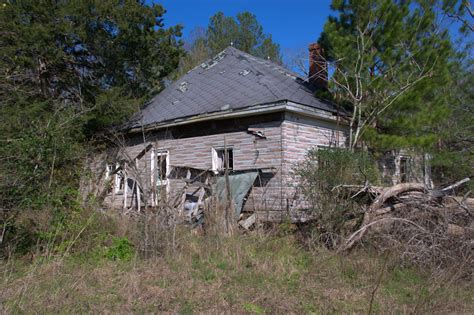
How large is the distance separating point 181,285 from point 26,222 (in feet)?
10.9

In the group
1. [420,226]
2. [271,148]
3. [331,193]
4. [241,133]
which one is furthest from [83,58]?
[420,226]

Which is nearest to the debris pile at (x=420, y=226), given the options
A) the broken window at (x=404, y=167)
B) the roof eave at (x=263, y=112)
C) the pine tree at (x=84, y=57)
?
the roof eave at (x=263, y=112)

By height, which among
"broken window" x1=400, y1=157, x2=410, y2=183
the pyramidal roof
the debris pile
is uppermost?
the pyramidal roof

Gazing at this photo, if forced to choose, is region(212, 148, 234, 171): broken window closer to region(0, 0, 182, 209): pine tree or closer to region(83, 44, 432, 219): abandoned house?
region(83, 44, 432, 219): abandoned house

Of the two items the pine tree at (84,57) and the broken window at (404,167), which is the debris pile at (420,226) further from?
A: the broken window at (404,167)

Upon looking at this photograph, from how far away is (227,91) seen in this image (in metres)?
12.1

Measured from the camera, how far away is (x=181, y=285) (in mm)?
5348

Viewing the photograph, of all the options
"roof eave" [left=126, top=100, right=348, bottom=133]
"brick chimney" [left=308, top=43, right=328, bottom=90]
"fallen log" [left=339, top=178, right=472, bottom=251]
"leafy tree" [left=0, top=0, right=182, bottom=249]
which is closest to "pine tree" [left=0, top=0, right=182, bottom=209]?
"leafy tree" [left=0, top=0, right=182, bottom=249]

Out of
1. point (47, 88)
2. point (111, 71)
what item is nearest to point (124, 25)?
point (111, 71)

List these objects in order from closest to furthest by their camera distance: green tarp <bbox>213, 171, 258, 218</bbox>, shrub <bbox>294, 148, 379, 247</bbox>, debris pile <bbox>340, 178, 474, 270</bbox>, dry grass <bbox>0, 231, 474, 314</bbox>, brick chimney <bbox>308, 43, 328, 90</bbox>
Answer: dry grass <bbox>0, 231, 474, 314</bbox>, debris pile <bbox>340, 178, 474, 270</bbox>, shrub <bbox>294, 148, 379, 247</bbox>, green tarp <bbox>213, 171, 258, 218</bbox>, brick chimney <bbox>308, 43, 328, 90</bbox>

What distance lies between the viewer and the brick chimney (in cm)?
1285

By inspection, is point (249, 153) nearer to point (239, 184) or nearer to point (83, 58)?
point (239, 184)

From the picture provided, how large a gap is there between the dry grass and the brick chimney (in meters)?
7.52

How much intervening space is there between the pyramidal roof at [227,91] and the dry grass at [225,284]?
189 inches
